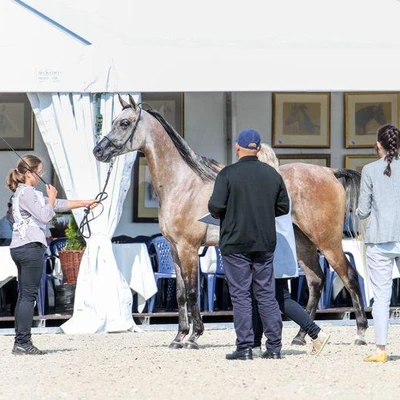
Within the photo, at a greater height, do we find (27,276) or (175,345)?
(27,276)

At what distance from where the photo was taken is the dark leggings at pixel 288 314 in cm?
873

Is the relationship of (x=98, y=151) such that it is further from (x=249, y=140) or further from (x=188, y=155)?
(x=249, y=140)

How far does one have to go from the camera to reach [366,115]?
13.8 metres

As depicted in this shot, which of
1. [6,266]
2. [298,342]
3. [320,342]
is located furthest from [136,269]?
[320,342]

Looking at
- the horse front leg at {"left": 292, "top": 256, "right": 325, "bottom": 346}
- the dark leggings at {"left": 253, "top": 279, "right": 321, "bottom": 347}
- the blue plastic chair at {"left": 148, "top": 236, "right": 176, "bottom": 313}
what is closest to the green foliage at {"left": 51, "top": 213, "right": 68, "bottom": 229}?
the blue plastic chair at {"left": 148, "top": 236, "right": 176, "bottom": 313}

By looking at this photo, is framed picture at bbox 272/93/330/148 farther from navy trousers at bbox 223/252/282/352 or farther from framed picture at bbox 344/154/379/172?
navy trousers at bbox 223/252/282/352

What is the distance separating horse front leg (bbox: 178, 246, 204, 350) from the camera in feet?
31.8

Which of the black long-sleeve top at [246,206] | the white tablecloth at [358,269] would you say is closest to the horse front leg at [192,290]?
the black long-sleeve top at [246,206]

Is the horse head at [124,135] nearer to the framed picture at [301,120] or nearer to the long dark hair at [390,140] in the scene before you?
the long dark hair at [390,140]
